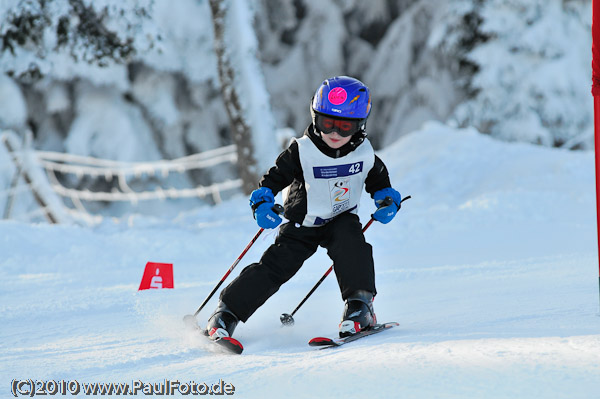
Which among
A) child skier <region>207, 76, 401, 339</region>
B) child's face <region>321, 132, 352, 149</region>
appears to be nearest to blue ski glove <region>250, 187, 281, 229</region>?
child skier <region>207, 76, 401, 339</region>

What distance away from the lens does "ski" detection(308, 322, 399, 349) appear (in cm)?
269

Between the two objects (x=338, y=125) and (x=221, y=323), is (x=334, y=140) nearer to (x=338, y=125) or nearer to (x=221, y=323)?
(x=338, y=125)

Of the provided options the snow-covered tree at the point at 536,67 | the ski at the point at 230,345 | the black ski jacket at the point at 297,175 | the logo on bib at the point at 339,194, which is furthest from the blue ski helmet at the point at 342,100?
the snow-covered tree at the point at 536,67

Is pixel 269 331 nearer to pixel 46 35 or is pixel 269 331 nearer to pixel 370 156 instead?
pixel 370 156

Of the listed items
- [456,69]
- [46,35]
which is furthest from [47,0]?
[456,69]

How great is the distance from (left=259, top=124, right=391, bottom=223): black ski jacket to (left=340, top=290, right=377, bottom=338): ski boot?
18.8 inches

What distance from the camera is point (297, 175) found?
3225mm

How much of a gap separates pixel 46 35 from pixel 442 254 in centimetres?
519

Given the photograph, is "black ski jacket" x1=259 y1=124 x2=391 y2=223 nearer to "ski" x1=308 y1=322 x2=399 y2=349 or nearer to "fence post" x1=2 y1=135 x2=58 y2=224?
"ski" x1=308 y1=322 x2=399 y2=349

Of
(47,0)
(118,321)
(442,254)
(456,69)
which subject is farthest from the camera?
(456,69)

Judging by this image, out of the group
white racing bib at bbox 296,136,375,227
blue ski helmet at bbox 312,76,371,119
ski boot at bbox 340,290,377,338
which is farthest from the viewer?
white racing bib at bbox 296,136,375,227

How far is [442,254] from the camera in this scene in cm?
514

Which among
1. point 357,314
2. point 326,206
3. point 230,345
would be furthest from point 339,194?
point 230,345

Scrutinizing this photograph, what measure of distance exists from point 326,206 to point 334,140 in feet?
1.03
